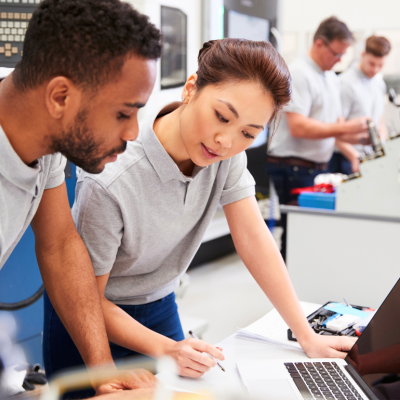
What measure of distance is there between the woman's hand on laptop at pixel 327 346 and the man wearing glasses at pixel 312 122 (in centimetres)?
180

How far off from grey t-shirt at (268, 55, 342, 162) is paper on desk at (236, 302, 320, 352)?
1.96 meters

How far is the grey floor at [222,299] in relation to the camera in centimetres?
291

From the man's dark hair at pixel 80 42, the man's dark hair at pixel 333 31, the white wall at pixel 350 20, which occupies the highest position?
the white wall at pixel 350 20

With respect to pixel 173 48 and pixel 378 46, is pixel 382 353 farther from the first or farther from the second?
pixel 378 46

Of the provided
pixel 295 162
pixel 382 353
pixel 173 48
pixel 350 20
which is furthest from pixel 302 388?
pixel 350 20

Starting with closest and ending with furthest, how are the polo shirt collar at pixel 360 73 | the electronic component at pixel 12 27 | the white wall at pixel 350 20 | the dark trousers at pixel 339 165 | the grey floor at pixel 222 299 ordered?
the electronic component at pixel 12 27 < the grey floor at pixel 222 299 < the polo shirt collar at pixel 360 73 < the dark trousers at pixel 339 165 < the white wall at pixel 350 20

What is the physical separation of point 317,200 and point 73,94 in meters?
1.72

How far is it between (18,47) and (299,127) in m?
1.76

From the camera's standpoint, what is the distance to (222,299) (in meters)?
3.31

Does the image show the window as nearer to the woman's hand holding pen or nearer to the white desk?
the white desk

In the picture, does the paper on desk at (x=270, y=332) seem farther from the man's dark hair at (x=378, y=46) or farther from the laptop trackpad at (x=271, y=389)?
the man's dark hair at (x=378, y=46)

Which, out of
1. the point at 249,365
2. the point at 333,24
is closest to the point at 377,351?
the point at 249,365

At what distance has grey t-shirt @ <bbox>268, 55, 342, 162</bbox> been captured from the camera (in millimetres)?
3096

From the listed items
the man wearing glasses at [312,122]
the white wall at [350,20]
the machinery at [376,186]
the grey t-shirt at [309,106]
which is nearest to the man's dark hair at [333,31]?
the man wearing glasses at [312,122]
